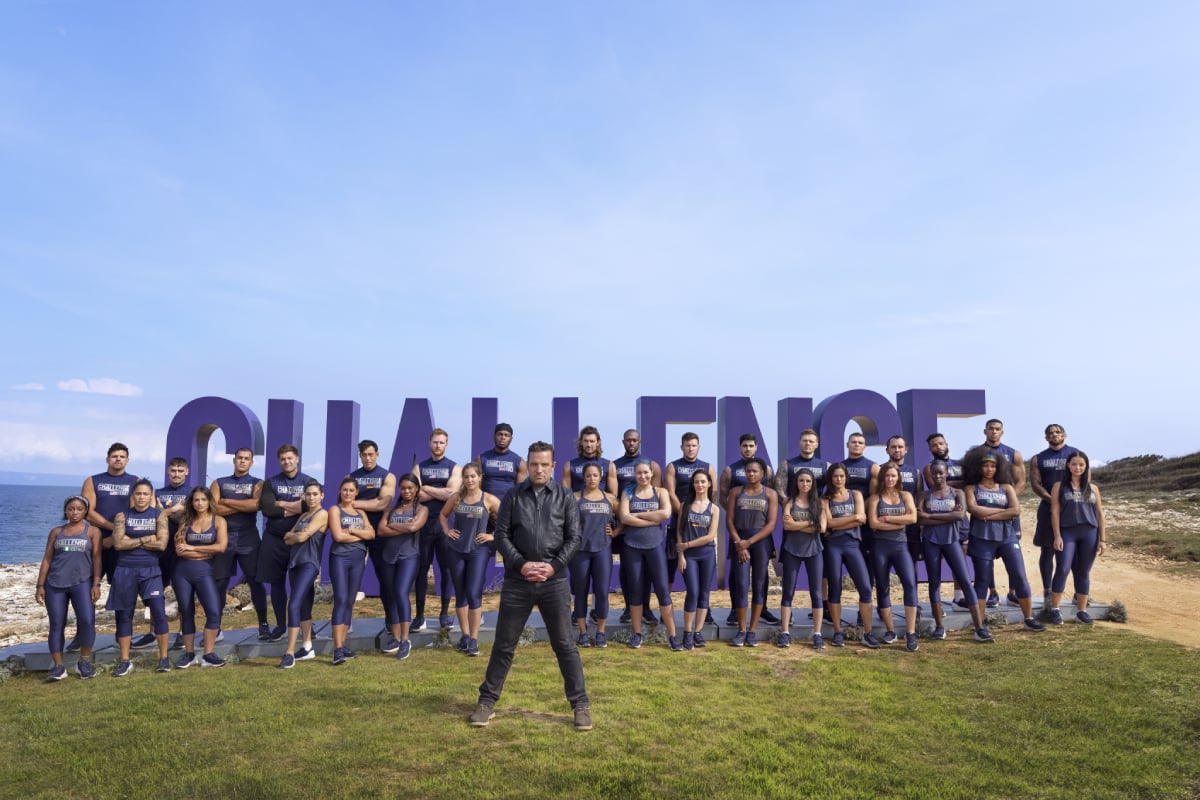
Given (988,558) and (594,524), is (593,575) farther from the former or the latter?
(988,558)

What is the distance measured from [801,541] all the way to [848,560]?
51cm

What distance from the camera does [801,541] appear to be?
24.9 feet

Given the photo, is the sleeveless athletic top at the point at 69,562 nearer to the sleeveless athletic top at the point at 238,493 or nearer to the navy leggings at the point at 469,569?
the sleeveless athletic top at the point at 238,493

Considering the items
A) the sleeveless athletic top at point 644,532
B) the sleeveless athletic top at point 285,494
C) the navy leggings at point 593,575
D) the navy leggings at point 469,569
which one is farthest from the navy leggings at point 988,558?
the sleeveless athletic top at point 285,494

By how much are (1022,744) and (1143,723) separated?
1.14 m

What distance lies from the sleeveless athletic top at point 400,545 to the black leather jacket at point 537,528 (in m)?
2.53

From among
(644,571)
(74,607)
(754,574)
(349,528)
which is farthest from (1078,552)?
(74,607)

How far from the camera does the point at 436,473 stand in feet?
26.5

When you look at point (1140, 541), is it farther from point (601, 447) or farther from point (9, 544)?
point (9, 544)

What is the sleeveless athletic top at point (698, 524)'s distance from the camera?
750cm

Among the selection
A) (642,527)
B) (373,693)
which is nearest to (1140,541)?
(642,527)

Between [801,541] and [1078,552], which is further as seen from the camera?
[1078,552]

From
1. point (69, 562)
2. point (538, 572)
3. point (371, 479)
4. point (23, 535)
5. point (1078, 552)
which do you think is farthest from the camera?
point (23, 535)

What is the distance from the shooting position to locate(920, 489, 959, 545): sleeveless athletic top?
7980mm
